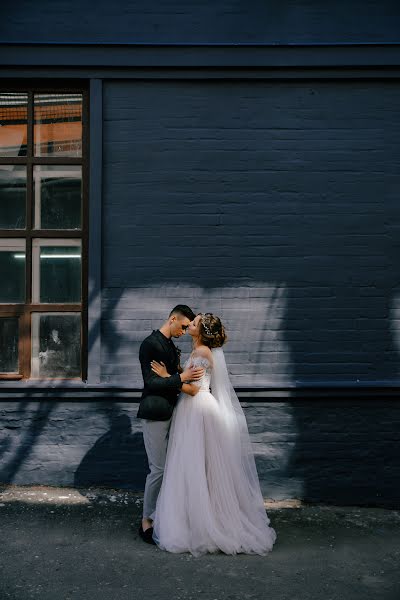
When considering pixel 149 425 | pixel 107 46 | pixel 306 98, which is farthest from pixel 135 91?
pixel 149 425

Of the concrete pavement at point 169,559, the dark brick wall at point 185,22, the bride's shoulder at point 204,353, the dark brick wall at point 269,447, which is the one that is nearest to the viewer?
the concrete pavement at point 169,559

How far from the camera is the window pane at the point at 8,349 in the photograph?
239 inches

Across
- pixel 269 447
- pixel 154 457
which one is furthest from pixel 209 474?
pixel 269 447

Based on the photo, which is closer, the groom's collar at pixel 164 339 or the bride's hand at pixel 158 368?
the bride's hand at pixel 158 368

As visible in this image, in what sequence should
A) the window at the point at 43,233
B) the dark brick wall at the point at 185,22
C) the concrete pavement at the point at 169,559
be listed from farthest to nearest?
1. the window at the point at 43,233
2. the dark brick wall at the point at 185,22
3. the concrete pavement at the point at 169,559

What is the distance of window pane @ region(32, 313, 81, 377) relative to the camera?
19.9ft

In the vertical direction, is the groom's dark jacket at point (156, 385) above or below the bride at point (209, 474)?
above

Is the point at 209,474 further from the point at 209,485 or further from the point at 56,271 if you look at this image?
the point at 56,271

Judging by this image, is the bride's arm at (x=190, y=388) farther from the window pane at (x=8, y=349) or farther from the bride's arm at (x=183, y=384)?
the window pane at (x=8, y=349)

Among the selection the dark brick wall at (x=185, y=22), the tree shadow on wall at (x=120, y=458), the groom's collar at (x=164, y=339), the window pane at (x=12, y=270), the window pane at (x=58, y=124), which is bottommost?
the tree shadow on wall at (x=120, y=458)

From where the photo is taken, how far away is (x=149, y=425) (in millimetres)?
4902

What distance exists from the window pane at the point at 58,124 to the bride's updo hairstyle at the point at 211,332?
2455mm

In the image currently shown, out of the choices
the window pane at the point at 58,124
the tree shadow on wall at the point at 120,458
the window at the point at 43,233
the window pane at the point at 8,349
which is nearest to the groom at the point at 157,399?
the tree shadow on wall at the point at 120,458

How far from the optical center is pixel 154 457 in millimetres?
4891
